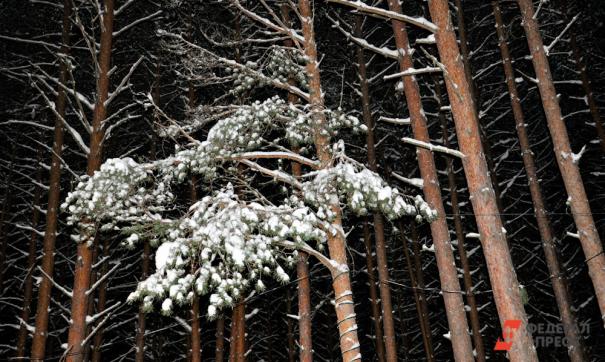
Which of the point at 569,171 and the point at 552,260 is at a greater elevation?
the point at 569,171

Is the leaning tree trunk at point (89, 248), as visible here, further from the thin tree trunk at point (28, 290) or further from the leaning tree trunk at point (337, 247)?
the thin tree trunk at point (28, 290)

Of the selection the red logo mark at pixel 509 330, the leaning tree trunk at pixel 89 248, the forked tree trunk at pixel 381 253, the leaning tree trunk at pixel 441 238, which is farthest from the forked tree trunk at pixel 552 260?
the leaning tree trunk at pixel 89 248

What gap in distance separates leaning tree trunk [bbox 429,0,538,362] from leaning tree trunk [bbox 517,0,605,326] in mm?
3408

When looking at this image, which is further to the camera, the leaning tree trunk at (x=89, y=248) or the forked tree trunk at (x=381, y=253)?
the forked tree trunk at (x=381, y=253)

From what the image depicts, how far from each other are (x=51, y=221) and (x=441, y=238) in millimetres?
8349

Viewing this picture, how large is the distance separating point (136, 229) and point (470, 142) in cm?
531

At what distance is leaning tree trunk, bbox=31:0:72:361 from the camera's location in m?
9.45

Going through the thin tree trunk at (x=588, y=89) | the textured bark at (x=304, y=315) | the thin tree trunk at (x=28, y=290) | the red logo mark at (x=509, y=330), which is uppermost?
the thin tree trunk at (x=588, y=89)

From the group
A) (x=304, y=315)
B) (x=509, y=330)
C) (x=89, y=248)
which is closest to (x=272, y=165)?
(x=304, y=315)

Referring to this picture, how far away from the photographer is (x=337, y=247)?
772cm

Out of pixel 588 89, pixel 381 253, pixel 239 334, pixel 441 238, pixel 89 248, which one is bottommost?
pixel 239 334

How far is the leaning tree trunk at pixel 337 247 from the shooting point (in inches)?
287

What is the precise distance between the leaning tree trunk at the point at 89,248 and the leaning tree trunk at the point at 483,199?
21.8 ft

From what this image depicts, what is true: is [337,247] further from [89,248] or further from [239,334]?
[239,334]
